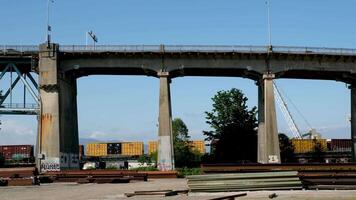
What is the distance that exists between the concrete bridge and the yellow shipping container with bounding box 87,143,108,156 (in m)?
58.0

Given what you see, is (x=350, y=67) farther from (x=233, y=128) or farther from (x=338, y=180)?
(x=338, y=180)

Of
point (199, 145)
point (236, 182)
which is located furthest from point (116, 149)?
point (236, 182)

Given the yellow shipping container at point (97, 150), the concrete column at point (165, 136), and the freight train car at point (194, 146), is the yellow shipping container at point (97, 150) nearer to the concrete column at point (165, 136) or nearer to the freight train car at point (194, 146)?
the freight train car at point (194, 146)

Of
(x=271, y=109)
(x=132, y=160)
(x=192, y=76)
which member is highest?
(x=192, y=76)

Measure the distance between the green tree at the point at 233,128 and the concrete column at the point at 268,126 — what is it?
1084cm

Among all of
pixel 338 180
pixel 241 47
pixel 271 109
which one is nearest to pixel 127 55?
pixel 241 47

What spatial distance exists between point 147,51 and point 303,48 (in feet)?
65.5

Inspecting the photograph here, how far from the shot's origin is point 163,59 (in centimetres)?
6309

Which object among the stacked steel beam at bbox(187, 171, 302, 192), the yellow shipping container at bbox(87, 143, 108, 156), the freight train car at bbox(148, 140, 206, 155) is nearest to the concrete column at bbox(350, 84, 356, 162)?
the stacked steel beam at bbox(187, 171, 302, 192)

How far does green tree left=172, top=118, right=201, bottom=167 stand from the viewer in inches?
4119

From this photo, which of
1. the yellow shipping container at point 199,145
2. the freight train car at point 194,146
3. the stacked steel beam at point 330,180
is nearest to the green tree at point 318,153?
the freight train car at point 194,146

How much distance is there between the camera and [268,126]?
2431 inches

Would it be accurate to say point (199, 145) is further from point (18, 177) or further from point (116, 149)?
point (18, 177)

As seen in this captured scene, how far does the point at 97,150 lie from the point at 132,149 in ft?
33.4
